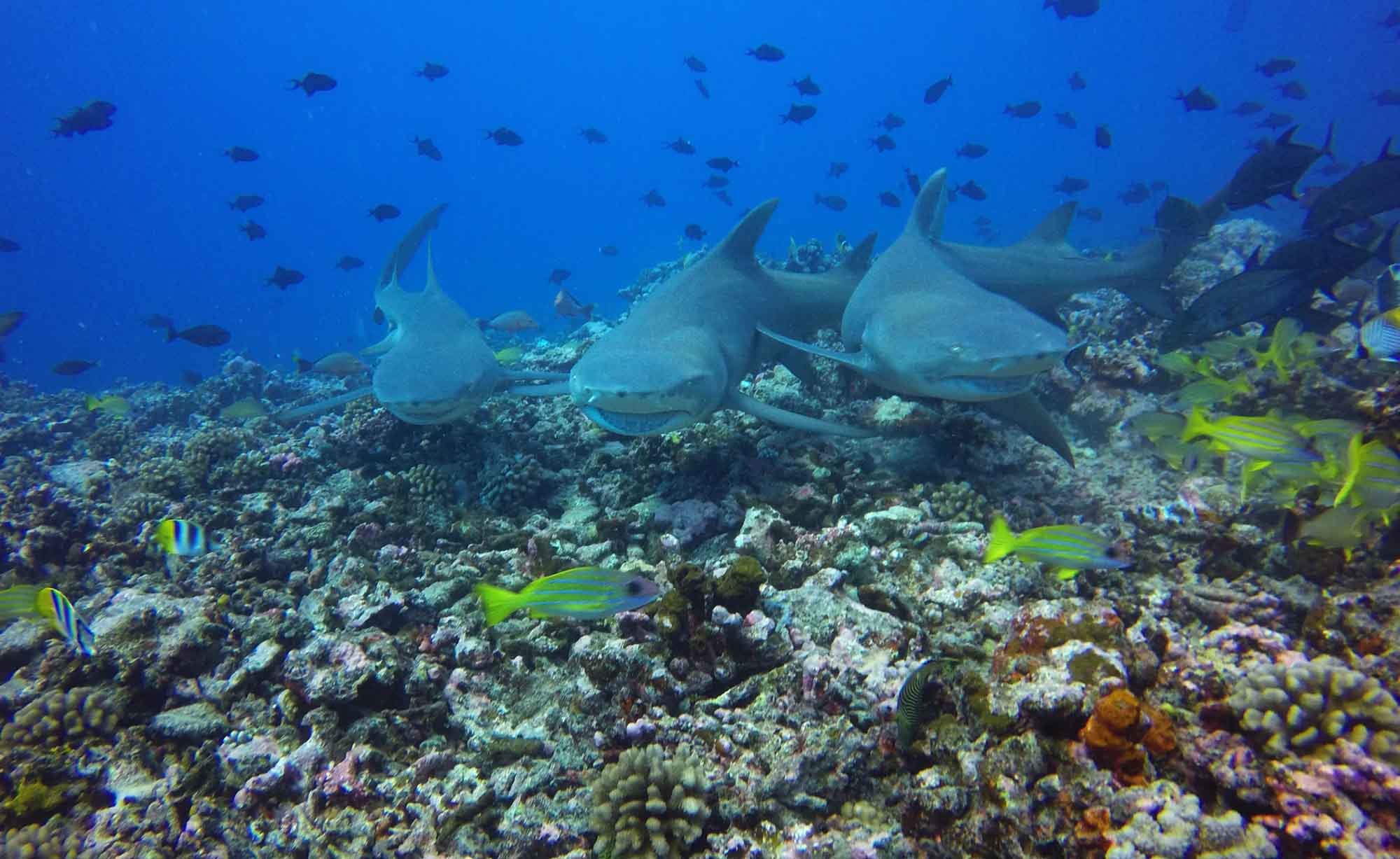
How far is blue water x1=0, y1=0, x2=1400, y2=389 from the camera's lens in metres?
A: 98.6

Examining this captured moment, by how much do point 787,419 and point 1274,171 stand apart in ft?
23.3

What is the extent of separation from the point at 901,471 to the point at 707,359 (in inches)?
71.5

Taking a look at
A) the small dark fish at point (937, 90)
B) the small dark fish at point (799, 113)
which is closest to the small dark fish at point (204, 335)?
the small dark fish at point (799, 113)

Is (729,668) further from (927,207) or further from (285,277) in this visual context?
(285,277)

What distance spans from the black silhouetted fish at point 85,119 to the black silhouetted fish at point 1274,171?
16.7 metres

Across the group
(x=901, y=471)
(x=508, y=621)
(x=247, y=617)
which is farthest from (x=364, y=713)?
(x=901, y=471)

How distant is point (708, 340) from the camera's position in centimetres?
507

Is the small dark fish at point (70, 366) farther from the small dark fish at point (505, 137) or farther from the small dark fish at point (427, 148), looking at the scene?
the small dark fish at point (505, 137)

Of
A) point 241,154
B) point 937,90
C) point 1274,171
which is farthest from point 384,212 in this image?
point 1274,171

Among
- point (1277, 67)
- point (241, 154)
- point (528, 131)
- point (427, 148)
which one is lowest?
point (1277, 67)

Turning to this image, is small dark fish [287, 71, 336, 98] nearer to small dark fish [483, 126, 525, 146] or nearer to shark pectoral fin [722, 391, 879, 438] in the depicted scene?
small dark fish [483, 126, 525, 146]

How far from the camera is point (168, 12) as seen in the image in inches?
4358

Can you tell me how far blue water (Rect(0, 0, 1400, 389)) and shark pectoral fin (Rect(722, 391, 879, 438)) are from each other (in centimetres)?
6200

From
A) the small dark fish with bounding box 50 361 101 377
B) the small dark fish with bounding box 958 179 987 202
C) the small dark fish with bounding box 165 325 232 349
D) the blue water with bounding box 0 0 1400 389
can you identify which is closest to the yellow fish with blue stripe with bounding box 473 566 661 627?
the small dark fish with bounding box 165 325 232 349
